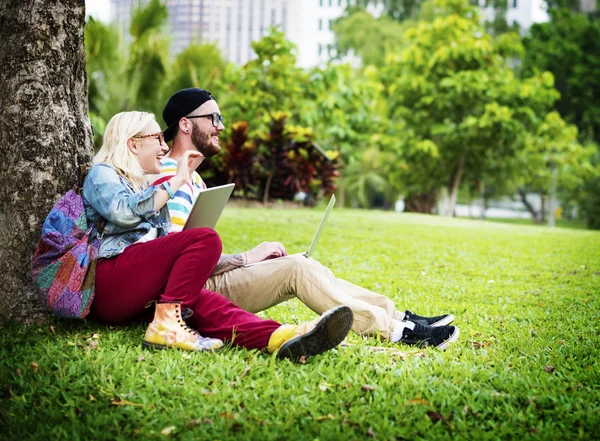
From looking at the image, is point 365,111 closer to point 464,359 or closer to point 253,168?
point 253,168

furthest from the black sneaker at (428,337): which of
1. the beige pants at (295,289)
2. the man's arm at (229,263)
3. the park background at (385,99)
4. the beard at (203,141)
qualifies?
the park background at (385,99)

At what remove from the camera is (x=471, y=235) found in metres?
12.7

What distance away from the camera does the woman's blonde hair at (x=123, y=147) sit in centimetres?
377

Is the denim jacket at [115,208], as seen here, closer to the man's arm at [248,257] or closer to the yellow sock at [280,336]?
the man's arm at [248,257]

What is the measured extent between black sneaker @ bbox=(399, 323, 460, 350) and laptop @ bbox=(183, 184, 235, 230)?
4.64 ft

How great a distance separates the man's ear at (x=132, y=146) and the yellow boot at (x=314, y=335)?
51.6 inches

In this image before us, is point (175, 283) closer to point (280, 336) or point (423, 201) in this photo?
point (280, 336)

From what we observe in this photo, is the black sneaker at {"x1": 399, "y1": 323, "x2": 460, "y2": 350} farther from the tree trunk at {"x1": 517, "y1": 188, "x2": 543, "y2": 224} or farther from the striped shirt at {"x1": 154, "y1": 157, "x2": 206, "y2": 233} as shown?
the tree trunk at {"x1": 517, "y1": 188, "x2": 543, "y2": 224}

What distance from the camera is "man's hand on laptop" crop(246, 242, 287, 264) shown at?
4.16 meters

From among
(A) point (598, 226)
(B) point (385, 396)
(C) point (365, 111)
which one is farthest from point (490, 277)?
(A) point (598, 226)

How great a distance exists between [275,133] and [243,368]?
13887 mm

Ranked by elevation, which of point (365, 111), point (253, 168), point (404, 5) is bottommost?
point (253, 168)

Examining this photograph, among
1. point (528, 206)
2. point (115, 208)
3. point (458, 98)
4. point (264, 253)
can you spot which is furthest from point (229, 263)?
point (528, 206)

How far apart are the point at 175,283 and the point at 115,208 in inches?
20.2
